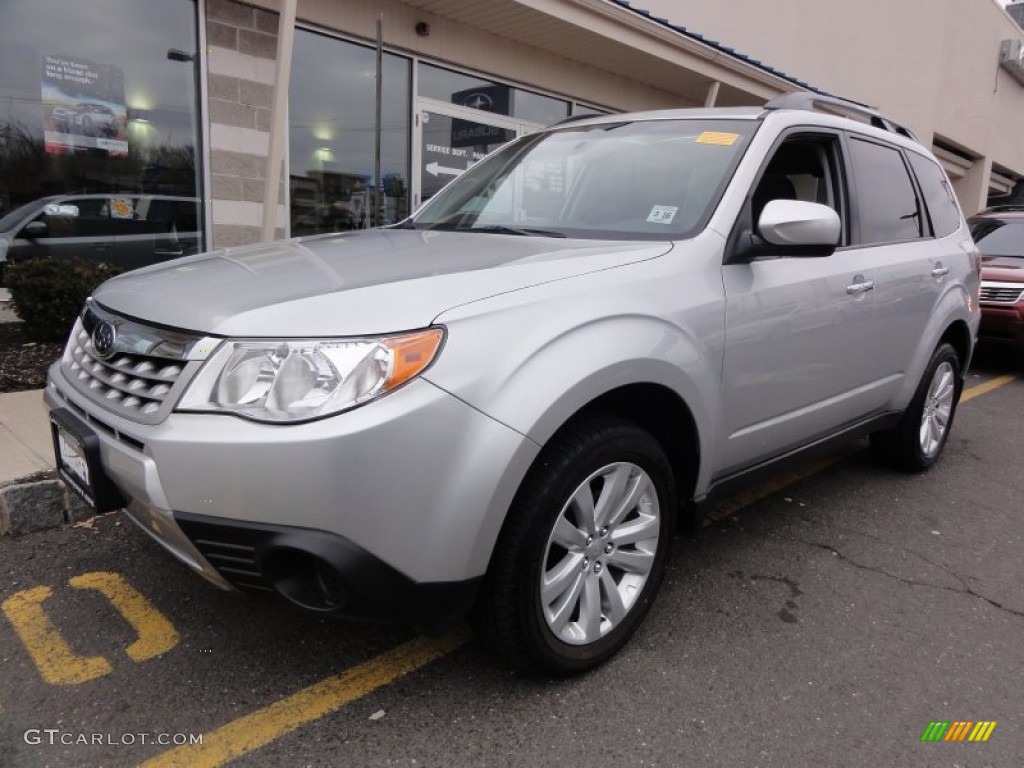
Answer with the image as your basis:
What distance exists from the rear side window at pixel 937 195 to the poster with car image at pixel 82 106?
239 inches

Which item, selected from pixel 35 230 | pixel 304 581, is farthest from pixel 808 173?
pixel 35 230

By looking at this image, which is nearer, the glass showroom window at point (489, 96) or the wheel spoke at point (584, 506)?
the wheel spoke at point (584, 506)

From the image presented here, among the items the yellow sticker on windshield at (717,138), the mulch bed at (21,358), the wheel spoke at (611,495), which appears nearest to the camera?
the wheel spoke at (611,495)

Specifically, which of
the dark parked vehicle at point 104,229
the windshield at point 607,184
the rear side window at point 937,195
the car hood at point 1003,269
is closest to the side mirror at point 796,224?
the windshield at point 607,184

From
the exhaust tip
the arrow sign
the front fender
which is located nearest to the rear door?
the front fender

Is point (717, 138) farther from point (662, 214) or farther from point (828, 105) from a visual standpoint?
point (828, 105)

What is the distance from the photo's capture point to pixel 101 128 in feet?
21.5

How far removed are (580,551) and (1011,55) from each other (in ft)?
88.9

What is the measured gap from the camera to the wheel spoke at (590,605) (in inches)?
93.0

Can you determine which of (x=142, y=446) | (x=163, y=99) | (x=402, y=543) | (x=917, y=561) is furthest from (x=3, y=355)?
(x=917, y=561)

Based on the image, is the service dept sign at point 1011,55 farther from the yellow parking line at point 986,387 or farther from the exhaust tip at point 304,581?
the exhaust tip at point 304,581

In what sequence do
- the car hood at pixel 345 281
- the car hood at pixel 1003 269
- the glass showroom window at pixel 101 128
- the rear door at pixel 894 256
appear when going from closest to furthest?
the car hood at pixel 345 281 → the rear door at pixel 894 256 → the glass showroom window at pixel 101 128 → the car hood at pixel 1003 269

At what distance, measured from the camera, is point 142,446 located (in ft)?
6.50

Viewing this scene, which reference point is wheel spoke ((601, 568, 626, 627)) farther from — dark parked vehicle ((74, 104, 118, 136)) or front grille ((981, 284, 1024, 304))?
front grille ((981, 284, 1024, 304))
